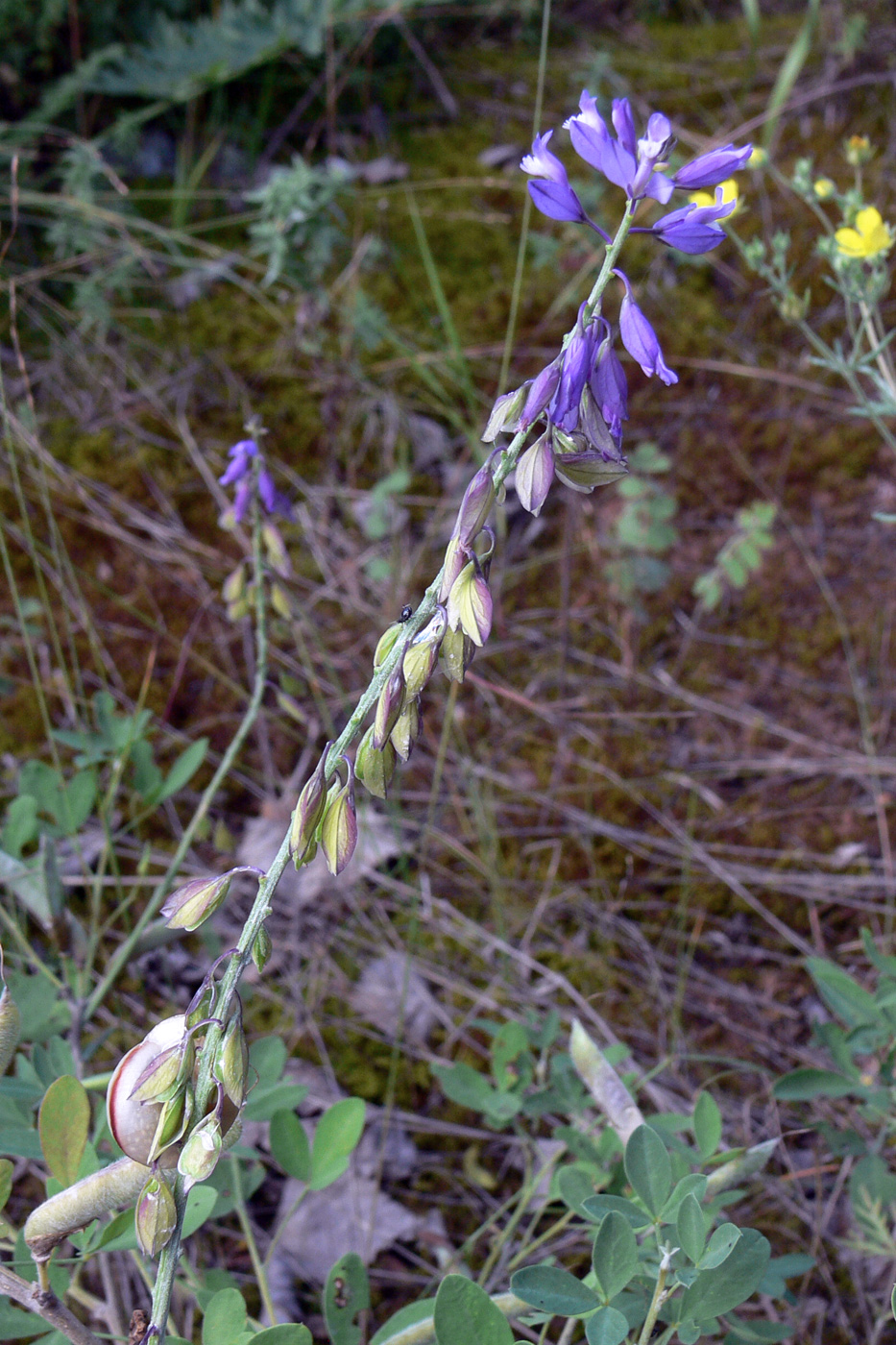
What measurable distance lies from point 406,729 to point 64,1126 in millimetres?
572

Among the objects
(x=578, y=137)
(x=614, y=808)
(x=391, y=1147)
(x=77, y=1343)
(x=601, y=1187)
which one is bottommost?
(x=391, y=1147)

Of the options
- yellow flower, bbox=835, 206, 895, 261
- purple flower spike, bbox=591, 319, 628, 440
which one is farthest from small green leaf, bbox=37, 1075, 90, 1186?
yellow flower, bbox=835, 206, 895, 261

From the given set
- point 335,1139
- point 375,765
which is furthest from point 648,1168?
point 375,765

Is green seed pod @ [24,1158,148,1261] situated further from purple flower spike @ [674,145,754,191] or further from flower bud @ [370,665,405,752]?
purple flower spike @ [674,145,754,191]

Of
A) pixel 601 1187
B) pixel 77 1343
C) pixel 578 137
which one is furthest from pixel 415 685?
pixel 601 1187

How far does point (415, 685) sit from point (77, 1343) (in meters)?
0.72

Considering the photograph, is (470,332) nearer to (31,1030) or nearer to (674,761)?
(674,761)

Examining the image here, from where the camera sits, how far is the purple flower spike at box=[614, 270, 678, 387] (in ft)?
3.26

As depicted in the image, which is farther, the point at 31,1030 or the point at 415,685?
the point at 31,1030

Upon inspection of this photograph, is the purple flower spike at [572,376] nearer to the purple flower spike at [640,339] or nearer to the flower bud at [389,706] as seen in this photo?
the purple flower spike at [640,339]

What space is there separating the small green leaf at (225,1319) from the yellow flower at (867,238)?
1.85m

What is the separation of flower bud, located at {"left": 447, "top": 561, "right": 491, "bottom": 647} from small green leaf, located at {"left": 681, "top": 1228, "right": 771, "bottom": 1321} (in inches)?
27.2

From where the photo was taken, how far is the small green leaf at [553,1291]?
1030 millimetres

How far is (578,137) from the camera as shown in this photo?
3.20ft
